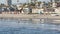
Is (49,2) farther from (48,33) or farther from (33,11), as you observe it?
(48,33)

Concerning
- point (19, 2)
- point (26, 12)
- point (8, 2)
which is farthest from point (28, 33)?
point (8, 2)

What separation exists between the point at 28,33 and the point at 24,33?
0.30 metres

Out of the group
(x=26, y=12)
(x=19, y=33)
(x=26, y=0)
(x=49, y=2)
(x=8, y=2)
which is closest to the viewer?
(x=19, y=33)

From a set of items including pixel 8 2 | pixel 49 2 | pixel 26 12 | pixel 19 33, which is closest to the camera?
pixel 19 33

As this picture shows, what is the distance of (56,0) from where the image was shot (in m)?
84.9

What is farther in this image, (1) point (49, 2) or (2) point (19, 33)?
(1) point (49, 2)

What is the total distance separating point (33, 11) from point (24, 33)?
1833 inches

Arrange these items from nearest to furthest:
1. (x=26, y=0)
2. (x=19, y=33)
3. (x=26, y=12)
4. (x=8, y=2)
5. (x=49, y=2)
Answer: (x=19, y=33) → (x=26, y=12) → (x=49, y=2) → (x=26, y=0) → (x=8, y=2)

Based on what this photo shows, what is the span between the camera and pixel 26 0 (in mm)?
89188

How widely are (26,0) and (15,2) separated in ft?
21.0

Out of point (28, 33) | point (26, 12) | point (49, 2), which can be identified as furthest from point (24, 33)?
point (49, 2)

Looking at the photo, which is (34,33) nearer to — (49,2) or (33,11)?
(33,11)

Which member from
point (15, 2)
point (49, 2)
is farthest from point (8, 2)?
point (49, 2)

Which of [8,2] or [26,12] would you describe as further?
[8,2]
